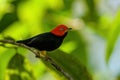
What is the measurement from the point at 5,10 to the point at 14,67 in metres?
0.35

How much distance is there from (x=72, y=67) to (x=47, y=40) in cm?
19

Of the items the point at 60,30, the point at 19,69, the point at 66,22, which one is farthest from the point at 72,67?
the point at 66,22

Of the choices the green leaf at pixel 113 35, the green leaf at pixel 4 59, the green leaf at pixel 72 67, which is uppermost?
the green leaf at pixel 113 35

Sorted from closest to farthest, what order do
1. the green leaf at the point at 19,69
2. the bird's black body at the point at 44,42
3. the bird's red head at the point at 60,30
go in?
the green leaf at the point at 19,69 → the bird's black body at the point at 44,42 → the bird's red head at the point at 60,30

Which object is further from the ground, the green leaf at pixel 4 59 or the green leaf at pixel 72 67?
the green leaf at pixel 72 67

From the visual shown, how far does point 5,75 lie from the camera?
3.18 ft

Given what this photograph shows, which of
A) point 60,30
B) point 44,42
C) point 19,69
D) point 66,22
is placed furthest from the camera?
point 66,22

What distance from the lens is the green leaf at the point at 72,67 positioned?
1.02m

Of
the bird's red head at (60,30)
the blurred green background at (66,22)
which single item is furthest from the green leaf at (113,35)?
the bird's red head at (60,30)

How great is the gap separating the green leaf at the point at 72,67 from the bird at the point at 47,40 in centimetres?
8

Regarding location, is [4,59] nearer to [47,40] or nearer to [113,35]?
[47,40]

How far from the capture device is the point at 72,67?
105 cm

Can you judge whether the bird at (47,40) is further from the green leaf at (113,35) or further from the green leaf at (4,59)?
the green leaf at (113,35)

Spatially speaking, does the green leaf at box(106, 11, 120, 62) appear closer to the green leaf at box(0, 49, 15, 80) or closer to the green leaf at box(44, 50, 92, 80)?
the green leaf at box(44, 50, 92, 80)
